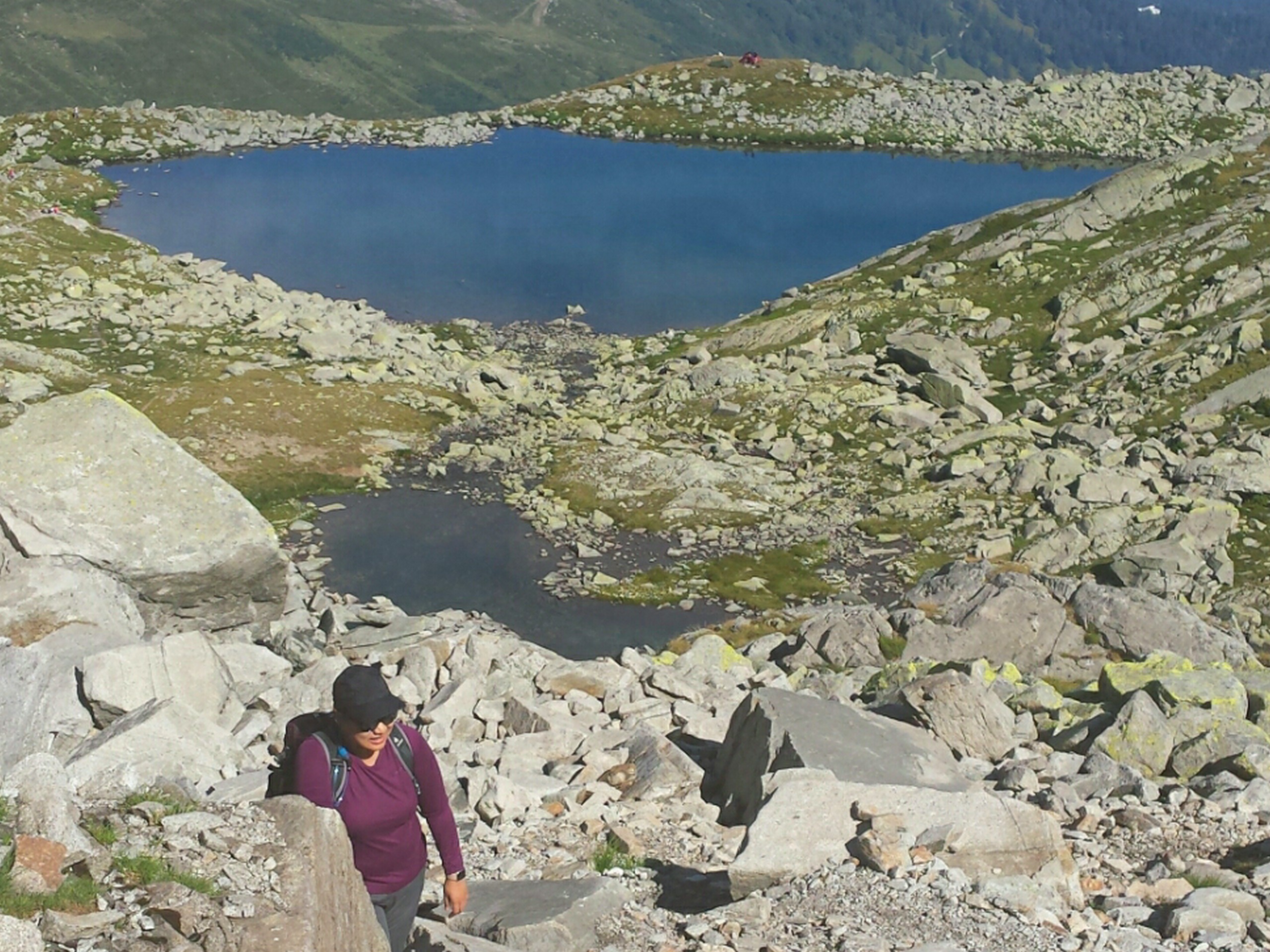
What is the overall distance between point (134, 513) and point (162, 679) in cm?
528

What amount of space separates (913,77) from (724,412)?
11082cm

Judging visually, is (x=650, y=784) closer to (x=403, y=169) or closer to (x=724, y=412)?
(x=724, y=412)

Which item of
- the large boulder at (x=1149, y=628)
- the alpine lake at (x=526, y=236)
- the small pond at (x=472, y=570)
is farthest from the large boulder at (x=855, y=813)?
the alpine lake at (x=526, y=236)

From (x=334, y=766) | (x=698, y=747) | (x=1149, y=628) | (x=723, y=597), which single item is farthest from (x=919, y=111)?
(x=334, y=766)

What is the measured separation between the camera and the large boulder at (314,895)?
8695 mm

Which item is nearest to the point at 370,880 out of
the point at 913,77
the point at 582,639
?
the point at 582,639

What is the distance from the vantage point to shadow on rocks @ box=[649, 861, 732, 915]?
14.2 m

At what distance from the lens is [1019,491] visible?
144ft

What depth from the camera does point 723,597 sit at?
130 ft

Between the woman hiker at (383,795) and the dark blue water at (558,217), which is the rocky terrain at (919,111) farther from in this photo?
the woman hiker at (383,795)

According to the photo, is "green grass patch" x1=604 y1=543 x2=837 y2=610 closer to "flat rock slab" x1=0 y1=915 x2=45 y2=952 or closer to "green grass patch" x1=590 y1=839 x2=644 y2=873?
"green grass patch" x1=590 y1=839 x2=644 y2=873

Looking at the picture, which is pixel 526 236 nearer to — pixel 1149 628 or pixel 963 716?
pixel 1149 628

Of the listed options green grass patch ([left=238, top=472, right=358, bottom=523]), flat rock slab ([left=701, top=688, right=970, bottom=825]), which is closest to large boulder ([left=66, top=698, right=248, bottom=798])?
flat rock slab ([left=701, top=688, right=970, bottom=825])

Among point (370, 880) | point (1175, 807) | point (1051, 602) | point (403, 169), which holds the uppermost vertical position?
point (370, 880)
